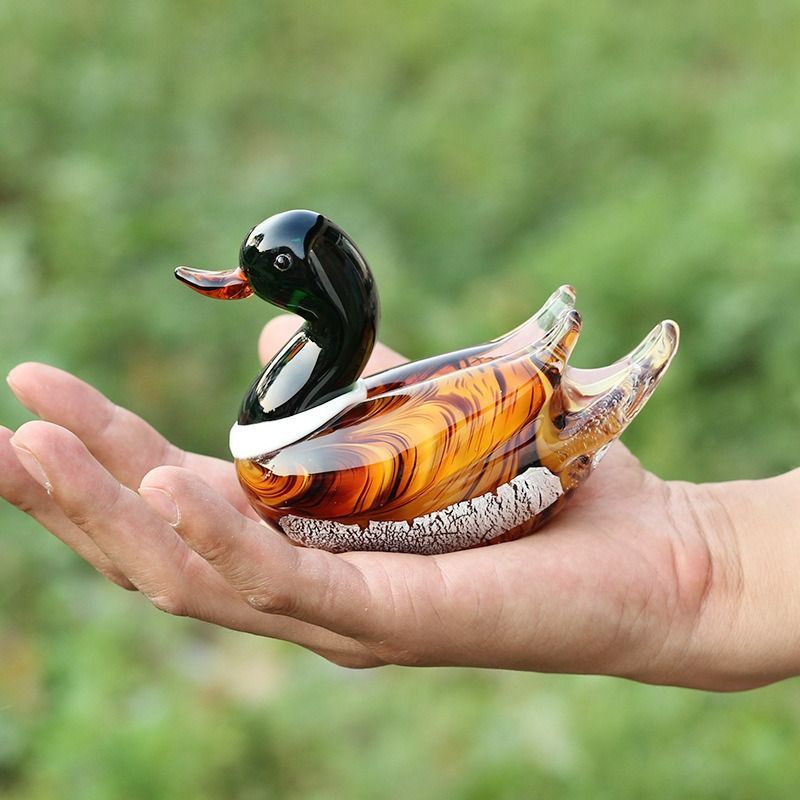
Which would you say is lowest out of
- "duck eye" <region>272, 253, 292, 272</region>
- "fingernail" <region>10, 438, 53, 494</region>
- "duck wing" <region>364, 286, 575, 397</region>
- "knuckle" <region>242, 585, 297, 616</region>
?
"knuckle" <region>242, 585, 297, 616</region>

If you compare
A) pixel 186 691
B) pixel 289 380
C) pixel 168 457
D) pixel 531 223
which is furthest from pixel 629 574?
pixel 531 223

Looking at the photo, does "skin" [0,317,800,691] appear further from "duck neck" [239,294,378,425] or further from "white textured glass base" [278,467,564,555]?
"duck neck" [239,294,378,425]

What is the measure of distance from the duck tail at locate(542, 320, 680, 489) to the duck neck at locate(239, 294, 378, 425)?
0.32 meters

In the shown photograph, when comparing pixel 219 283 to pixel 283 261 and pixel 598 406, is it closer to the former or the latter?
pixel 283 261

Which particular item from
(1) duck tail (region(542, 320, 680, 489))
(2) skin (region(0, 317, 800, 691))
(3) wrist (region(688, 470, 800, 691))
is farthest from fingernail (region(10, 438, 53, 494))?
(3) wrist (region(688, 470, 800, 691))

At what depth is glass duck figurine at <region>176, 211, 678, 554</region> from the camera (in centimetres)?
170

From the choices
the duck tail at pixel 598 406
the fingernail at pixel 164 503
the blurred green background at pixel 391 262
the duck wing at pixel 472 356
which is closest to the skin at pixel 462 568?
the fingernail at pixel 164 503

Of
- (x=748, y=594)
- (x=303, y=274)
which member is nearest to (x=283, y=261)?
(x=303, y=274)

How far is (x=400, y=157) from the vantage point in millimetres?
4562

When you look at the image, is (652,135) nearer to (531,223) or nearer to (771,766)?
(531,223)

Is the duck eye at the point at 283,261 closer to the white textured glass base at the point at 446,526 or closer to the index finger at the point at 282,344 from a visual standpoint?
the white textured glass base at the point at 446,526

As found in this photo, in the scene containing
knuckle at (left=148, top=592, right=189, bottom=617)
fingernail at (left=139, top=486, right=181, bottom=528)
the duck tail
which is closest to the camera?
fingernail at (left=139, top=486, right=181, bottom=528)

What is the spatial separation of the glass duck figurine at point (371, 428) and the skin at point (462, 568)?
0.08m

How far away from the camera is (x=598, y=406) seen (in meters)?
1.83
